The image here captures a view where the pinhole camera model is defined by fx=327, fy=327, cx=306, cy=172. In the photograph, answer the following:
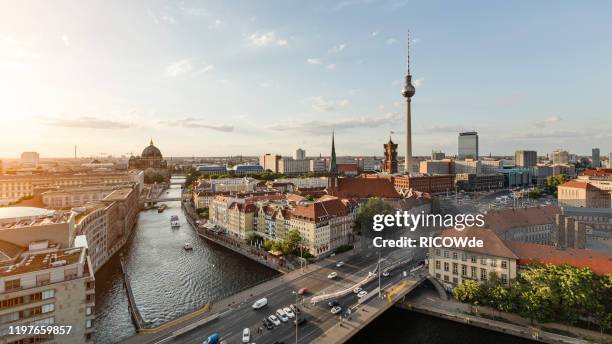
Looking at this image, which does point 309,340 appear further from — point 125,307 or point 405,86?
point 405,86

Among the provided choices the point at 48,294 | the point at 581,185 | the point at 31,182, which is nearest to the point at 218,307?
the point at 48,294

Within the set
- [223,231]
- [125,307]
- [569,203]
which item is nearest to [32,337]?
[125,307]

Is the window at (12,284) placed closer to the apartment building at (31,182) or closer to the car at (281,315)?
the car at (281,315)

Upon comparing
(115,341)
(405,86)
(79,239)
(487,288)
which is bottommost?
(115,341)

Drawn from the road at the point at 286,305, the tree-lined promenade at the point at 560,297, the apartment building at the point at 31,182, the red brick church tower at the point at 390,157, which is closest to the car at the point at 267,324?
the road at the point at 286,305

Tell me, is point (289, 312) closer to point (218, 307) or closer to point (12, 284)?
point (218, 307)

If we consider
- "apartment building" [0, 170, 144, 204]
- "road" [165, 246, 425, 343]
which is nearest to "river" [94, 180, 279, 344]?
"road" [165, 246, 425, 343]
